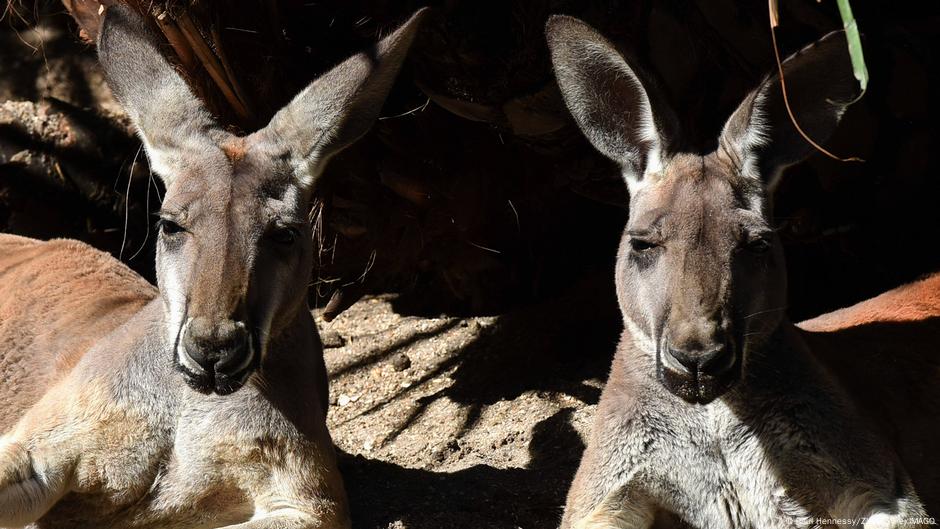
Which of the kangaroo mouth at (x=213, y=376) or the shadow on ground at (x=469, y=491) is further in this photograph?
the shadow on ground at (x=469, y=491)

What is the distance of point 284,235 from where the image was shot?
4391 millimetres

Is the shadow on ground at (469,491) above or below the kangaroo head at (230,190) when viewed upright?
below

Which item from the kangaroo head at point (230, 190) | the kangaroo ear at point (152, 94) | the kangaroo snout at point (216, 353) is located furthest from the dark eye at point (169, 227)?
the kangaroo snout at point (216, 353)

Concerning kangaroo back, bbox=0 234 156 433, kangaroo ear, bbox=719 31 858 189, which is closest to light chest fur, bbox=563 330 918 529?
kangaroo ear, bbox=719 31 858 189

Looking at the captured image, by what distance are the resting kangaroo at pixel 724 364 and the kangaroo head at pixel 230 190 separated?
0.96 metres

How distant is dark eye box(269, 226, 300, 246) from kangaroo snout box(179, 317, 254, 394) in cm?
47

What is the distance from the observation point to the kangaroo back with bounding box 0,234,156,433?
16.9 ft

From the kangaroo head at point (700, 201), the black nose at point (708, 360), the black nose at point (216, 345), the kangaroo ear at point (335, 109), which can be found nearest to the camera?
the black nose at point (708, 360)

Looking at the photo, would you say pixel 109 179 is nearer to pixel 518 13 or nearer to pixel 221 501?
pixel 518 13

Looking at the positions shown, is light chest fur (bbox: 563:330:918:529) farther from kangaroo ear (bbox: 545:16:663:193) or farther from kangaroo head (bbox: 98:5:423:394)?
kangaroo head (bbox: 98:5:423:394)

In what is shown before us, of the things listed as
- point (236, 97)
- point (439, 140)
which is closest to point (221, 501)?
point (236, 97)

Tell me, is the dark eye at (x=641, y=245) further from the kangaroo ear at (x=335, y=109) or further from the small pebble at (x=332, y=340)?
the small pebble at (x=332, y=340)

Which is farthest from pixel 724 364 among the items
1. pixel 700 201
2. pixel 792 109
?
pixel 792 109

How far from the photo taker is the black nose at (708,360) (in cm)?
368
